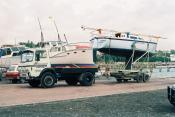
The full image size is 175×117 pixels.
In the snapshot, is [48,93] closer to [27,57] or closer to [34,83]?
[34,83]

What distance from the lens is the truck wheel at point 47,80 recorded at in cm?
2302

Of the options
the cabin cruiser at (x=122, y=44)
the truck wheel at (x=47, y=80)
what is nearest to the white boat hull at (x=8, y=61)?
the cabin cruiser at (x=122, y=44)

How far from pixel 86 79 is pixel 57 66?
2135 millimetres

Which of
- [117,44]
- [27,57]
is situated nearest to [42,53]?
[27,57]

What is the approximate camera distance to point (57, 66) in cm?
2406

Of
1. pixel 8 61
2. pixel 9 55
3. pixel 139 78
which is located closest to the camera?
pixel 139 78

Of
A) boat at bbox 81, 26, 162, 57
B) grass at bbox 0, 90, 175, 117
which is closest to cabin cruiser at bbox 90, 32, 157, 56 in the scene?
boat at bbox 81, 26, 162, 57

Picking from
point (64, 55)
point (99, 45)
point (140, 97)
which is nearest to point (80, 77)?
point (64, 55)

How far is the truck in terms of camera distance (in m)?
23.2

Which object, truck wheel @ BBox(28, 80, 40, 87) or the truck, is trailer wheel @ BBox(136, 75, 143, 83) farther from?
truck wheel @ BBox(28, 80, 40, 87)

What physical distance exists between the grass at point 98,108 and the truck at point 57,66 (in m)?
7.61

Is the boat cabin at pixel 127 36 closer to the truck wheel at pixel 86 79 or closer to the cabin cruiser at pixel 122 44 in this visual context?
the cabin cruiser at pixel 122 44

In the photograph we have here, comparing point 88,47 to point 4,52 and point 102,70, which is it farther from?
point 4,52

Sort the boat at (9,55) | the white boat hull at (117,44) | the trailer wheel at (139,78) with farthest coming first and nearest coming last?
1. the boat at (9,55)
2. the trailer wheel at (139,78)
3. the white boat hull at (117,44)
